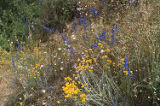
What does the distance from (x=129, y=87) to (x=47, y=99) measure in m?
1.31

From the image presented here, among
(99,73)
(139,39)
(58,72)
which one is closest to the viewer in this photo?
(139,39)

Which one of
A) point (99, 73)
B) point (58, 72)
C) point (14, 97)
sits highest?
point (99, 73)

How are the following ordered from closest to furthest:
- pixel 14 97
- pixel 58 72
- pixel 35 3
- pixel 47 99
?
pixel 47 99 < pixel 14 97 < pixel 58 72 < pixel 35 3

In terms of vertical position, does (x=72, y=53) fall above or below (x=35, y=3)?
below

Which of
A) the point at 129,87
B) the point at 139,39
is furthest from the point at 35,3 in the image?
the point at 129,87

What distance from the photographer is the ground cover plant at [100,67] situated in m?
2.03

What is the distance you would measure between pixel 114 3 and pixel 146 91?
2.40m

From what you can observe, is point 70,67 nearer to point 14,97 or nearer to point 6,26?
point 14,97

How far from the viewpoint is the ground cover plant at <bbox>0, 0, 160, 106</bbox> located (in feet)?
6.66

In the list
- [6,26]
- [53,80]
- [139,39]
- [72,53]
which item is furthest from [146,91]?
[6,26]

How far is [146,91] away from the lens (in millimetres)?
2027

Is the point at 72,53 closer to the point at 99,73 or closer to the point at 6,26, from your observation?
the point at 99,73

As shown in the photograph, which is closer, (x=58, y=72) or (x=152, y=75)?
(x=152, y=75)

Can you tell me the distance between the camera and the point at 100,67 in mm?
2510
